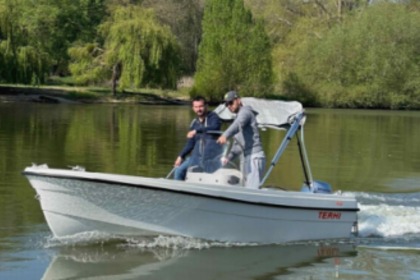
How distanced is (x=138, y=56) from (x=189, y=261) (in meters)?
46.4

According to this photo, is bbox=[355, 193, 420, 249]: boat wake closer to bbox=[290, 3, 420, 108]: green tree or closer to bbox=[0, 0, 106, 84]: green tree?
bbox=[0, 0, 106, 84]: green tree

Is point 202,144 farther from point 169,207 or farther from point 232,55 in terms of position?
point 232,55

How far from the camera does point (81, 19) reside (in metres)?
76.5

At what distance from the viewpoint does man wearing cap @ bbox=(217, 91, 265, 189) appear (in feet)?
35.9

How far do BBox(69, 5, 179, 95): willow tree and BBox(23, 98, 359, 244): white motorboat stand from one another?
149 feet

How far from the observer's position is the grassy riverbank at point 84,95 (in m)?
54.6

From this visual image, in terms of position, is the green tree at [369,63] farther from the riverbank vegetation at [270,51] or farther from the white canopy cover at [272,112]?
the white canopy cover at [272,112]

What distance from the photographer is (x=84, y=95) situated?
58062mm

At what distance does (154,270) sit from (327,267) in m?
2.37

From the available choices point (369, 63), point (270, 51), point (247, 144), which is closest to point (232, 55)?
point (270, 51)

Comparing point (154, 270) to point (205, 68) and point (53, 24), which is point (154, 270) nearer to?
point (205, 68)

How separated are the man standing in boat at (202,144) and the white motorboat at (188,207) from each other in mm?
156

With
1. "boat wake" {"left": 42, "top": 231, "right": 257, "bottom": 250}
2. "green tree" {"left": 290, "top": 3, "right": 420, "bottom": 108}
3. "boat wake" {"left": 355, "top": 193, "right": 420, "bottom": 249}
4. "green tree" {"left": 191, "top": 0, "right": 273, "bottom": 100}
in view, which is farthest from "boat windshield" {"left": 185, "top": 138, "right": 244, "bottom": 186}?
"green tree" {"left": 290, "top": 3, "right": 420, "bottom": 108}

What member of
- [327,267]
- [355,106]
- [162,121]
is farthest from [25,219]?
[355,106]
